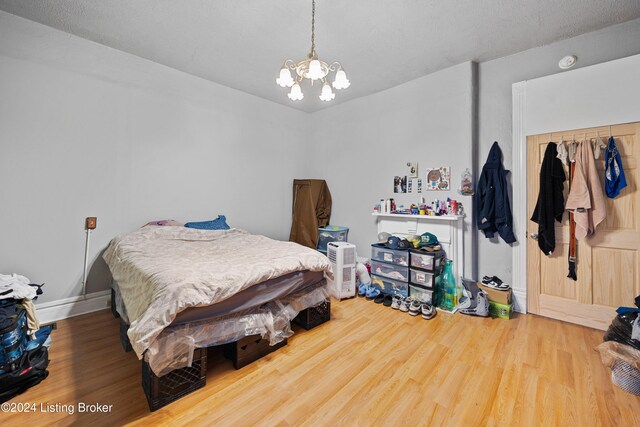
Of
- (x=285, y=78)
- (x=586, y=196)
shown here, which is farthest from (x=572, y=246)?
(x=285, y=78)

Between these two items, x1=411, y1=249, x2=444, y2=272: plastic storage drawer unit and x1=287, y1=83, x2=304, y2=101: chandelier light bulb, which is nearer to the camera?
x1=287, y1=83, x2=304, y2=101: chandelier light bulb

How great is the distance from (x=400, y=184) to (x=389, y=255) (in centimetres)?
104

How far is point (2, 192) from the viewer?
7.59 ft

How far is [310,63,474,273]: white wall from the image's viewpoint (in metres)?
3.06

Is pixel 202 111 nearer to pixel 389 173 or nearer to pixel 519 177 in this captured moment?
pixel 389 173

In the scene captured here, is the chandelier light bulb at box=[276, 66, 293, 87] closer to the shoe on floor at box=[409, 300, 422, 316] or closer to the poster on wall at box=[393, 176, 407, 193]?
the poster on wall at box=[393, 176, 407, 193]

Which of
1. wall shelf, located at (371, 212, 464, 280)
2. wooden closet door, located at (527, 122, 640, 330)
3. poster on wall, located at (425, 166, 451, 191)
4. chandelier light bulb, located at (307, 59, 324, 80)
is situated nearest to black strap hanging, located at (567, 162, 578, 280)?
wooden closet door, located at (527, 122, 640, 330)

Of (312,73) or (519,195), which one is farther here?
(519,195)

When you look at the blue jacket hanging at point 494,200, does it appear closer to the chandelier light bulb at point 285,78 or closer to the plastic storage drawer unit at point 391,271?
the plastic storage drawer unit at point 391,271

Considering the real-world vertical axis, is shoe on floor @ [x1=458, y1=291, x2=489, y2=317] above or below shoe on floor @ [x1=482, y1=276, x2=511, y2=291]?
below

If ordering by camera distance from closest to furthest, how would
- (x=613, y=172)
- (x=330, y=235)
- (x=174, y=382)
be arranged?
(x=174, y=382) < (x=613, y=172) < (x=330, y=235)

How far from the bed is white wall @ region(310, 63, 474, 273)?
1801 millimetres

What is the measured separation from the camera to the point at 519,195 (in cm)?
279

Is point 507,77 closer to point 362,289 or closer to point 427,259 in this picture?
point 427,259
